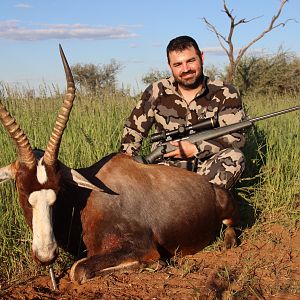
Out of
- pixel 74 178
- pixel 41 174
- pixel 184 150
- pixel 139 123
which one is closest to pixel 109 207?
pixel 74 178

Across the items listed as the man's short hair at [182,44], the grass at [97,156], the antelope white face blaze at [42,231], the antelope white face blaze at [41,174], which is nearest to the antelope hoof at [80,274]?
the antelope white face blaze at [42,231]

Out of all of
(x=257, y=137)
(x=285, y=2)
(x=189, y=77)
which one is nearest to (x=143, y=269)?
(x=189, y=77)

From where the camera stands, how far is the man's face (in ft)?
14.9

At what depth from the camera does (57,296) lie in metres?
2.98

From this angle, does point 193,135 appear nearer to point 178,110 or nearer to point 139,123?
point 178,110

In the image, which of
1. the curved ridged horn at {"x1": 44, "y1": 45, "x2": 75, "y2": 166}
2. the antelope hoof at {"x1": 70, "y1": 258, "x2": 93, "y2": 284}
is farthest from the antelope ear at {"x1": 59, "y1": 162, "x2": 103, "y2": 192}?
the antelope hoof at {"x1": 70, "y1": 258, "x2": 93, "y2": 284}

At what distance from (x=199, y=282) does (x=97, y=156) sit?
183 cm

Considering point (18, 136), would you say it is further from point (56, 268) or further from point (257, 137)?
point (257, 137)

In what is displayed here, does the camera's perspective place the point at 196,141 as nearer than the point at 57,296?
No

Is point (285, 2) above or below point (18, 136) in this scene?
above

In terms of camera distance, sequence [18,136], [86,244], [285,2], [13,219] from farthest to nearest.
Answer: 1. [285,2]
2. [13,219]
3. [86,244]
4. [18,136]

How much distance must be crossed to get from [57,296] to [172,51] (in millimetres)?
2545

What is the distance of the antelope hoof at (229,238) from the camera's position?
13.1 feet

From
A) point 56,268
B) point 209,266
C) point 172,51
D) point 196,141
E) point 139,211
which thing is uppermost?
point 172,51
